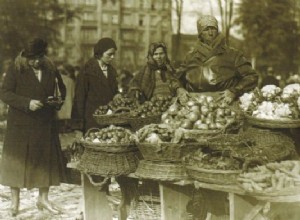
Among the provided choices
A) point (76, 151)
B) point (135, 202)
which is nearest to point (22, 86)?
point (76, 151)

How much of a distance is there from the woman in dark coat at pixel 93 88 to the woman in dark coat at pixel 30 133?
35cm

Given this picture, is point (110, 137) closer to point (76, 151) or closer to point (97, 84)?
point (76, 151)

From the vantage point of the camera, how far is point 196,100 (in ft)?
17.6

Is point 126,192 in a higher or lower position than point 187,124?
lower

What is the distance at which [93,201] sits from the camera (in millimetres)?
5438

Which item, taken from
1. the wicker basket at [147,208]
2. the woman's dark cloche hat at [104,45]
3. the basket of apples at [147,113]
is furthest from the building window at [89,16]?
the wicker basket at [147,208]

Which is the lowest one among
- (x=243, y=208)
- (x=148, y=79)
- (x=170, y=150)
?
(x=243, y=208)

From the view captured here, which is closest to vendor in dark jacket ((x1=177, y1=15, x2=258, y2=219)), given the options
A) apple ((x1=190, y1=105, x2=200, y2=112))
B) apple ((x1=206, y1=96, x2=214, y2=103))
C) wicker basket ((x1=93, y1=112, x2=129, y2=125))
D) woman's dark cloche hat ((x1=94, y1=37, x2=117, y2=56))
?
apple ((x1=206, y1=96, x2=214, y2=103))

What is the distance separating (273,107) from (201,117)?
0.63 m

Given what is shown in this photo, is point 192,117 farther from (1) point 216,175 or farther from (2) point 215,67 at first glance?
(2) point 215,67

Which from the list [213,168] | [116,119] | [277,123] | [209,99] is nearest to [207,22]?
[209,99]

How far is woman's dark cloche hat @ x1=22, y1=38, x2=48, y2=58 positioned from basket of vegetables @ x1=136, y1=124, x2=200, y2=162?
6.63 feet

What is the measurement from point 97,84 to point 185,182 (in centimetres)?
260

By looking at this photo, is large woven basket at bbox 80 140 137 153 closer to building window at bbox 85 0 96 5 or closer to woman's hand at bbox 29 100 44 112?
woman's hand at bbox 29 100 44 112
